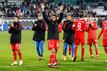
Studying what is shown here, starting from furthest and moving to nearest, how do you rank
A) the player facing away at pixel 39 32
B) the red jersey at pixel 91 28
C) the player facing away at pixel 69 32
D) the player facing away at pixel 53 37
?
1. the red jersey at pixel 91 28
2. the player facing away at pixel 39 32
3. the player facing away at pixel 69 32
4. the player facing away at pixel 53 37

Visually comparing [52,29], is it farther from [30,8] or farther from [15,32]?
[30,8]

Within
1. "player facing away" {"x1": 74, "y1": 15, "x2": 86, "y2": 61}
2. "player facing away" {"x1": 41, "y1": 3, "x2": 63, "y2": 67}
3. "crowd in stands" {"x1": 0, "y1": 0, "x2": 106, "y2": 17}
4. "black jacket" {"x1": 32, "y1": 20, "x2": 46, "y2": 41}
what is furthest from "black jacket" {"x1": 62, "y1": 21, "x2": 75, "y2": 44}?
"crowd in stands" {"x1": 0, "y1": 0, "x2": 106, "y2": 17}

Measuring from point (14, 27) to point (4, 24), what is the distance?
3542 cm

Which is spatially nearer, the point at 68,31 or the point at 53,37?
the point at 53,37

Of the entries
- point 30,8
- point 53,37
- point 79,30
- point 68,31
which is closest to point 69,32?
point 68,31

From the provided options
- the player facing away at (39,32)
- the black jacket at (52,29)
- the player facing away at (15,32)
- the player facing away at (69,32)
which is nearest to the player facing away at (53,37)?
the black jacket at (52,29)

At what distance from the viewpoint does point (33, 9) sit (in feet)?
214

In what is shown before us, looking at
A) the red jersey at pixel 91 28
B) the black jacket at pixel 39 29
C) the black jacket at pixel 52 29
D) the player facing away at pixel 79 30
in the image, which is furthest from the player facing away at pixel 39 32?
the black jacket at pixel 52 29

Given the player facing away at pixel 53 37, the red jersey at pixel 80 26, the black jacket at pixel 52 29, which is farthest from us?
Result: the red jersey at pixel 80 26

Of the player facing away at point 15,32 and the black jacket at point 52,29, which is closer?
the black jacket at point 52,29

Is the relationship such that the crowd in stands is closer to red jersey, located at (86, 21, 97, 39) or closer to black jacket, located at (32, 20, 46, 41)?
red jersey, located at (86, 21, 97, 39)

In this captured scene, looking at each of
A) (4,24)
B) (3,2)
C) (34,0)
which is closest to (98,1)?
(34,0)

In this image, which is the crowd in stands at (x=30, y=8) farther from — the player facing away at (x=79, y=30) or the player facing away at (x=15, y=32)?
the player facing away at (x=15, y=32)

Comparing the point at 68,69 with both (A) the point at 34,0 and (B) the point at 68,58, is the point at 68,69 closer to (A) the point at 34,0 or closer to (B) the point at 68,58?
(B) the point at 68,58
